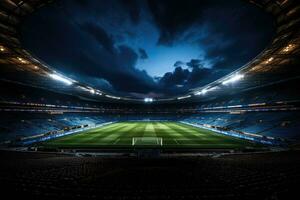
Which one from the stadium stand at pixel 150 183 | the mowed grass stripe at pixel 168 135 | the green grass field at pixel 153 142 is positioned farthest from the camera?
the mowed grass stripe at pixel 168 135

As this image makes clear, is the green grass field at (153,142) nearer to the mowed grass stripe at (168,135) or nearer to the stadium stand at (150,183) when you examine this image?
the mowed grass stripe at (168,135)

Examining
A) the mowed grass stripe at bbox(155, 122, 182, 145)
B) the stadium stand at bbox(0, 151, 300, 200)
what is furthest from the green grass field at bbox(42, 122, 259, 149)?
the stadium stand at bbox(0, 151, 300, 200)

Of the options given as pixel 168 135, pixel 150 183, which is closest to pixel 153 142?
pixel 168 135

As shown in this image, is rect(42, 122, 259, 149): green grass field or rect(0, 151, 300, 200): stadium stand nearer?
rect(0, 151, 300, 200): stadium stand

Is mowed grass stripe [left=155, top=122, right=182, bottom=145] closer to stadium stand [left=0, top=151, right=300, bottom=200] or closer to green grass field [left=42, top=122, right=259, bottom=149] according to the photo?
green grass field [left=42, top=122, right=259, bottom=149]

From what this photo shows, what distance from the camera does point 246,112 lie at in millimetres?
45719

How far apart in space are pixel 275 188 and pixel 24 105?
45835 mm

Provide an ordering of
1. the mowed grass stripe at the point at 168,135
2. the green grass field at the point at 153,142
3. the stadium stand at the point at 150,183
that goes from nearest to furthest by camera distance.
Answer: the stadium stand at the point at 150,183
the green grass field at the point at 153,142
the mowed grass stripe at the point at 168,135

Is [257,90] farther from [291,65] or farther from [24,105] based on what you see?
[24,105]

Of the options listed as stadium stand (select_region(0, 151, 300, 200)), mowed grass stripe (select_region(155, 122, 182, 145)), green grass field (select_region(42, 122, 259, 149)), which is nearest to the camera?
stadium stand (select_region(0, 151, 300, 200))

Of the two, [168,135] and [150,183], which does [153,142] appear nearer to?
[168,135]

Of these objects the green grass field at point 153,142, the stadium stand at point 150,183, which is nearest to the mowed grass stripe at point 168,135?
the green grass field at point 153,142

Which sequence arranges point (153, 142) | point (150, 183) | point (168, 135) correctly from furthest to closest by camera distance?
1. point (168, 135)
2. point (153, 142)
3. point (150, 183)

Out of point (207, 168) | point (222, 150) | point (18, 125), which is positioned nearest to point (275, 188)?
point (207, 168)
